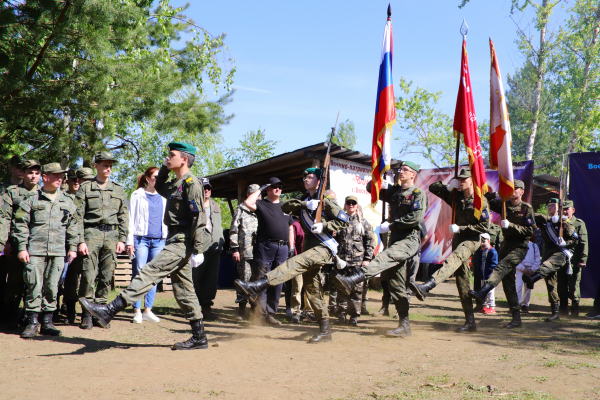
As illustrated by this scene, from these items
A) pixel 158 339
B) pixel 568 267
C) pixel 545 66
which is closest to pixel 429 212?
pixel 568 267

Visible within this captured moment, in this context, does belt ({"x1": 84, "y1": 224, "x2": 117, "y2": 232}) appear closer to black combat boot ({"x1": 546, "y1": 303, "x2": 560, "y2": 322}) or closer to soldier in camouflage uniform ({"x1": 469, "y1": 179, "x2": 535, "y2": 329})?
soldier in camouflage uniform ({"x1": 469, "y1": 179, "x2": 535, "y2": 329})

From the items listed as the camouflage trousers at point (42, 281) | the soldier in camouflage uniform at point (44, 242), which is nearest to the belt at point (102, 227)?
the soldier in camouflage uniform at point (44, 242)

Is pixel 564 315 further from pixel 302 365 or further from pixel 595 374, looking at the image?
pixel 302 365

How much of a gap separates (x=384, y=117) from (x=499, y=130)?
2000mm

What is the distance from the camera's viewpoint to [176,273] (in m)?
5.54

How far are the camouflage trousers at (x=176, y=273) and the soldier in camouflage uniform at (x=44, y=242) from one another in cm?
165

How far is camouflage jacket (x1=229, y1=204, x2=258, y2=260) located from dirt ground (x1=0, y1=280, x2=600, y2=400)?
1.26 m

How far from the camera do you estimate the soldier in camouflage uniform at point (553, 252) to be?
9125 mm

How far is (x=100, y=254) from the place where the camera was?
22.5ft

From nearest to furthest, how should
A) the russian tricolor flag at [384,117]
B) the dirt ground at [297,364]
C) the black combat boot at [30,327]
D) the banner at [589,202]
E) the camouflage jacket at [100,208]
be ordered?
1. the dirt ground at [297,364]
2. the black combat boot at [30,327]
3. the camouflage jacket at [100,208]
4. the russian tricolor flag at [384,117]
5. the banner at [589,202]

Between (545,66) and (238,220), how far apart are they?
2361cm

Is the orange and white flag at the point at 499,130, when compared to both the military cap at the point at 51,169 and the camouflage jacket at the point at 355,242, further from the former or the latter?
the military cap at the point at 51,169

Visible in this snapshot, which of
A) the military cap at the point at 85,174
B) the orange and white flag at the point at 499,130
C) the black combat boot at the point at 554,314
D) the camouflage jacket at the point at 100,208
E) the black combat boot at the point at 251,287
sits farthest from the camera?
the black combat boot at the point at 554,314

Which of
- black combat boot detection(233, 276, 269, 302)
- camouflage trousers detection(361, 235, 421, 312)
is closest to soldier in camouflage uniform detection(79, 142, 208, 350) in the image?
black combat boot detection(233, 276, 269, 302)
